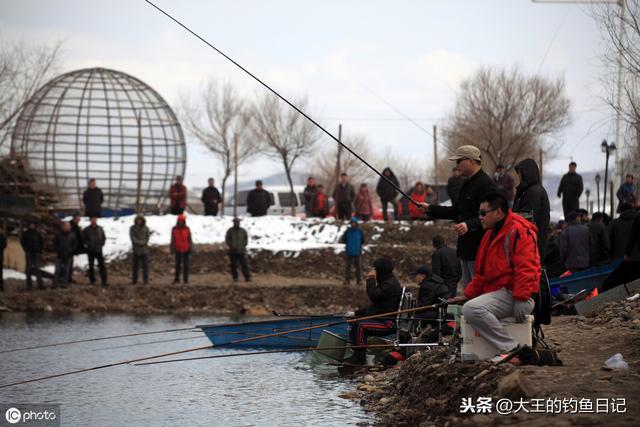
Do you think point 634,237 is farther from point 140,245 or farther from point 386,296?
point 140,245

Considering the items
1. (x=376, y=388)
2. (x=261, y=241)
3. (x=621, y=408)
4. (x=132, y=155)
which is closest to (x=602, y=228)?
(x=376, y=388)

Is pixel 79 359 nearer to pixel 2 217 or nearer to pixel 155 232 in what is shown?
pixel 2 217

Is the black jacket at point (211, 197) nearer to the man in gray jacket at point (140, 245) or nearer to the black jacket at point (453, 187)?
the man in gray jacket at point (140, 245)

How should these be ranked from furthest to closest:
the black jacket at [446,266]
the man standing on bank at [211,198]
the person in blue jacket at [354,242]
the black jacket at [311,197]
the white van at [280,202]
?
the white van at [280,202]
the black jacket at [311,197]
the man standing on bank at [211,198]
the person in blue jacket at [354,242]
the black jacket at [446,266]

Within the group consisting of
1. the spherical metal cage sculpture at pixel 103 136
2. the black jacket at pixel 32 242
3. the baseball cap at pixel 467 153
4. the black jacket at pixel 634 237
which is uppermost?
the spherical metal cage sculpture at pixel 103 136

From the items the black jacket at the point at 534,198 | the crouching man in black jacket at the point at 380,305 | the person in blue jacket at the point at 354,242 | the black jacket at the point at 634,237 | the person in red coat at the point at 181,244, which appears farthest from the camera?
the person in red coat at the point at 181,244

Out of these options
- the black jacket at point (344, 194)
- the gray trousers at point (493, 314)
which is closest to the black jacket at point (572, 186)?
the black jacket at point (344, 194)

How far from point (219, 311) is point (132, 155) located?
52.8 ft

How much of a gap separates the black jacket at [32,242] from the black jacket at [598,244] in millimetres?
14128

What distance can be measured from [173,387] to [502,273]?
632 centimetres

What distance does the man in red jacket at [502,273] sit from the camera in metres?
10.1

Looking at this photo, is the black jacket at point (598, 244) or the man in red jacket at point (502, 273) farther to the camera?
the black jacket at point (598, 244)

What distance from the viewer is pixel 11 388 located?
48.3ft

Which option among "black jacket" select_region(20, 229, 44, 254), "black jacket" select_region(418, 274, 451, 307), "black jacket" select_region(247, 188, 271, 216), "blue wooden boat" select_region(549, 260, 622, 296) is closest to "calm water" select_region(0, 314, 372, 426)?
"black jacket" select_region(418, 274, 451, 307)
